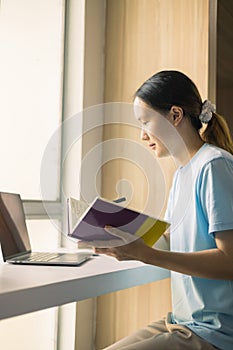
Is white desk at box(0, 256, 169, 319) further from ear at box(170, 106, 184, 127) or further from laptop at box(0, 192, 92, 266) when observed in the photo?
ear at box(170, 106, 184, 127)

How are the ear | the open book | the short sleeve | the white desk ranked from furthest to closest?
the ear, the short sleeve, the open book, the white desk

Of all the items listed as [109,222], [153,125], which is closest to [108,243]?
[109,222]

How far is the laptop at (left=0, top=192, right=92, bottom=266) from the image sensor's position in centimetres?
127

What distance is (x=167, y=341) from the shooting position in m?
1.07

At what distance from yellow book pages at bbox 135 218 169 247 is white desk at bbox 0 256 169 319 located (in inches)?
5.0

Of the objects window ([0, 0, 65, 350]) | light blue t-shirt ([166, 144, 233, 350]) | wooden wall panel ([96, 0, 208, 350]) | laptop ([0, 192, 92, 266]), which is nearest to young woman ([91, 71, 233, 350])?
light blue t-shirt ([166, 144, 233, 350])

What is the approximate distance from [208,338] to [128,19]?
121 cm

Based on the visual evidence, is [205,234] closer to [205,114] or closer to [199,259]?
[199,259]

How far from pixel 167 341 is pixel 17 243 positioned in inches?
19.8

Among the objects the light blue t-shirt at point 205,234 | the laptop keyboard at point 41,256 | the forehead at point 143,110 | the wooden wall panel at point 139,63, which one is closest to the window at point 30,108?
the wooden wall panel at point 139,63

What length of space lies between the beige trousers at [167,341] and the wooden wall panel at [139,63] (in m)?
0.54

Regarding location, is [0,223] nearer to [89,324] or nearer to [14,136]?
[14,136]

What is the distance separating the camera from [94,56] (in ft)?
6.23

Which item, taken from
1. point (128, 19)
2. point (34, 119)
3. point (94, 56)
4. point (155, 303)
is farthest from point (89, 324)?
point (128, 19)
